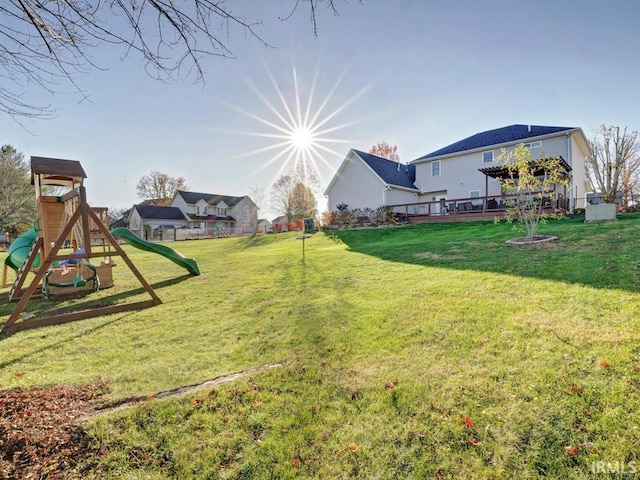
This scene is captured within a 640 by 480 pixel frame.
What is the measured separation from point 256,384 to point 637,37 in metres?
14.0

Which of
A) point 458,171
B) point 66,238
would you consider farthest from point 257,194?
point 66,238

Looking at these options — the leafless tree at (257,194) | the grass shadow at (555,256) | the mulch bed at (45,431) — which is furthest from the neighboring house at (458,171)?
the leafless tree at (257,194)

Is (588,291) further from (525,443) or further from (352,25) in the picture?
(352,25)

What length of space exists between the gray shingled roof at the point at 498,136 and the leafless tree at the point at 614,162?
10.1 meters

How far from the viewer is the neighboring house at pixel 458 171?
19141 millimetres

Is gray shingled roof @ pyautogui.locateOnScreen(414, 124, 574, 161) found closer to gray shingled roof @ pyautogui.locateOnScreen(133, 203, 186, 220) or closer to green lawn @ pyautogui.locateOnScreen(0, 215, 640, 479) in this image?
green lawn @ pyautogui.locateOnScreen(0, 215, 640, 479)

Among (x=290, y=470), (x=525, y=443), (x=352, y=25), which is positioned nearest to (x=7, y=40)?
(x=352, y=25)

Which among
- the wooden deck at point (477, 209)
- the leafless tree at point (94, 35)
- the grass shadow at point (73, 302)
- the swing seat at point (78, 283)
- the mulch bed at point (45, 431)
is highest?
the leafless tree at point (94, 35)

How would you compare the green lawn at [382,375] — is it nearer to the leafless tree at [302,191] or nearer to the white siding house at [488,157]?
the white siding house at [488,157]

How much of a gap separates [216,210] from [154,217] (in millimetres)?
9131

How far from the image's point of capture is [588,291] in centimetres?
480

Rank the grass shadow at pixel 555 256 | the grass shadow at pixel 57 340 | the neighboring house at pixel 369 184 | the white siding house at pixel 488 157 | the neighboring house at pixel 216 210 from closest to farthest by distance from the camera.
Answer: the grass shadow at pixel 57 340 → the grass shadow at pixel 555 256 → the white siding house at pixel 488 157 → the neighboring house at pixel 369 184 → the neighboring house at pixel 216 210

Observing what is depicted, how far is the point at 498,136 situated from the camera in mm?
22016

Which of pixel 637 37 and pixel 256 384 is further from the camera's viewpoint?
pixel 637 37
